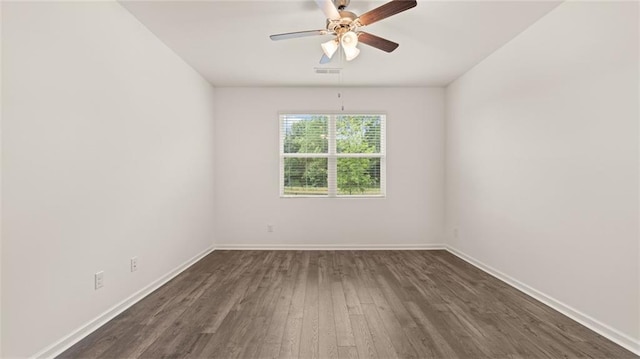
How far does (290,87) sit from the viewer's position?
4633 millimetres

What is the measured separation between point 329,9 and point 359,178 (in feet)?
9.67

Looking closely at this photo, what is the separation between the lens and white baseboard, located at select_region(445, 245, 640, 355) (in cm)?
193

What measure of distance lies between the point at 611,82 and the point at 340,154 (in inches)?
126

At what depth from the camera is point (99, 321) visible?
2.20m

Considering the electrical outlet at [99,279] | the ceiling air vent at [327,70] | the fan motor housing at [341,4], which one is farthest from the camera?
the ceiling air vent at [327,70]

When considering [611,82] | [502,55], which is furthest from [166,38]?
[611,82]

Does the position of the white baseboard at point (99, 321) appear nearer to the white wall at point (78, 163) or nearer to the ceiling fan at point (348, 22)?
the white wall at point (78, 163)

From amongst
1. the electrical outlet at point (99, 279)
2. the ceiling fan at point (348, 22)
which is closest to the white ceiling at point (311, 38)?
the ceiling fan at point (348, 22)

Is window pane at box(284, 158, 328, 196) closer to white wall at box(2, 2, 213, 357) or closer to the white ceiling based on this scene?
the white ceiling

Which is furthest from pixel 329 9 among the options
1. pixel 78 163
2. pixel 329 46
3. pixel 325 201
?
pixel 325 201

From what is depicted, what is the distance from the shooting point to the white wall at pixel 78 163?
1634 millimetres

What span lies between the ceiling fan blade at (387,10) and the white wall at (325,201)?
7.96ft

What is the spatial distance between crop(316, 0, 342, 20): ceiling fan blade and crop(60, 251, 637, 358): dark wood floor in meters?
2.34

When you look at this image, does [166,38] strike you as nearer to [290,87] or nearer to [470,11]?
[290,87]
